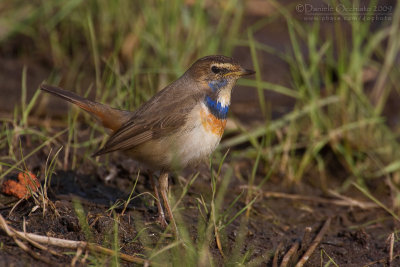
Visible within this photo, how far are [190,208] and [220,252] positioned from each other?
940 millimetres

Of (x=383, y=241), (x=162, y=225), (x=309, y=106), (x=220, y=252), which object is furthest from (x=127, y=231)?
(x=309, y=106)

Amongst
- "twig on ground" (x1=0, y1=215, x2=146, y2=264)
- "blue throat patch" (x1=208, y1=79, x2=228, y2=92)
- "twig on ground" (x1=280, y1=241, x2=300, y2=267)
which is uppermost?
"blue throat patch" (x1=208, y1=79, x2=228, y2=92)

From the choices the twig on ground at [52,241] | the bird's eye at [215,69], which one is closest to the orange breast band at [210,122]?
the bird's eye at [215,69]

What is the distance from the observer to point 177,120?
545 cm

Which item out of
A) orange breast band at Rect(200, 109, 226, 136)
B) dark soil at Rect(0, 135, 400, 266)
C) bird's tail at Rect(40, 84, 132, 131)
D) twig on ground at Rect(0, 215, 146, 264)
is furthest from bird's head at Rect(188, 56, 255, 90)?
twig on ground at Rect(0, 215, 146, 264)

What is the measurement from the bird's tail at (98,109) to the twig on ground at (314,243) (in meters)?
2.07

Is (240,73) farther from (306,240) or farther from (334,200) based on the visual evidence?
(334,200)

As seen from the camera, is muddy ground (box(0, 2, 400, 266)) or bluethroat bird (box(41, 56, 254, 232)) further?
bluethroat bird (box(41, 56, 254, 232))

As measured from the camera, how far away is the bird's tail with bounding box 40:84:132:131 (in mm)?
5816

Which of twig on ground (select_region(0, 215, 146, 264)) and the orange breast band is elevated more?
the orange breast band

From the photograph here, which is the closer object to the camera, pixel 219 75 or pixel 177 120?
pixel 177 120

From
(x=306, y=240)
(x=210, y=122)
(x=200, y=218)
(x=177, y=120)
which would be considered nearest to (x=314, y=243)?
(x=306, y=240)

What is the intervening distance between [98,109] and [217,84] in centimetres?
115

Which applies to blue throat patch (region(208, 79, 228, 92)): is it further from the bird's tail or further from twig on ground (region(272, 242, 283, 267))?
twig on ground (region(272, 242, 283, 267))
